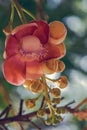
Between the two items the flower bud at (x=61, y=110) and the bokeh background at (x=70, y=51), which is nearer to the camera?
the flower bud at (x=61, y=110)

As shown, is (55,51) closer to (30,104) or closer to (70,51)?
(30,104)

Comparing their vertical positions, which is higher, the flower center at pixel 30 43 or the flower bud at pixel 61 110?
the flower center at pixel 30 43

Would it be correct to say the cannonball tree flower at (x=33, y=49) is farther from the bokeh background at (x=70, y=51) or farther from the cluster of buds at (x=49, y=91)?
the bokeh background at (x=70, y=51)

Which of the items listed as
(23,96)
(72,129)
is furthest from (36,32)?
(72,129)

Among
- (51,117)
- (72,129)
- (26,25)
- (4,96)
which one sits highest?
(26,25)

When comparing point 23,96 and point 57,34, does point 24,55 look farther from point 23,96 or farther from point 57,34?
point 23,96

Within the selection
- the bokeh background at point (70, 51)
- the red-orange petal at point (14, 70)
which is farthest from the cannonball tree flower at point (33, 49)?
the bokeh background at point (70, 51)
